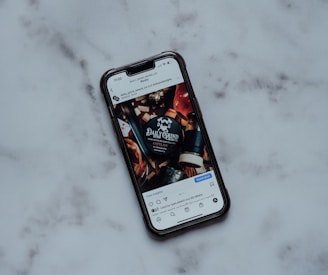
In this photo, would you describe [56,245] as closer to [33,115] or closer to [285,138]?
[33,115]

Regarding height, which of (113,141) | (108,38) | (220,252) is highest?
(108,38)

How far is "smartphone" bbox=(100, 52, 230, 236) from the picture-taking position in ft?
2.37

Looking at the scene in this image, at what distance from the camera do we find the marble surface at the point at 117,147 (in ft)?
2.37

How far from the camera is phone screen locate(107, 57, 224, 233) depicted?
28.4 inches

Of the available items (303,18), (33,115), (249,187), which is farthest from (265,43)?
(33,115)

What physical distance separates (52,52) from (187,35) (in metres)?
0.15

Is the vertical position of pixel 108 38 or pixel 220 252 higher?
pixel 108 38

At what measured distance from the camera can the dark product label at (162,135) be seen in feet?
2.37

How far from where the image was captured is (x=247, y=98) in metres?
0.74

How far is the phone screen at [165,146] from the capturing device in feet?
2.37

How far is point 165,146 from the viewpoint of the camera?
72cm

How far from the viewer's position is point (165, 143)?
72 centimetres

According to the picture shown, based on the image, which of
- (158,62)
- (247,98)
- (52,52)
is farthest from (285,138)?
(52,52)

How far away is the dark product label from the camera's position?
2.37 ft
